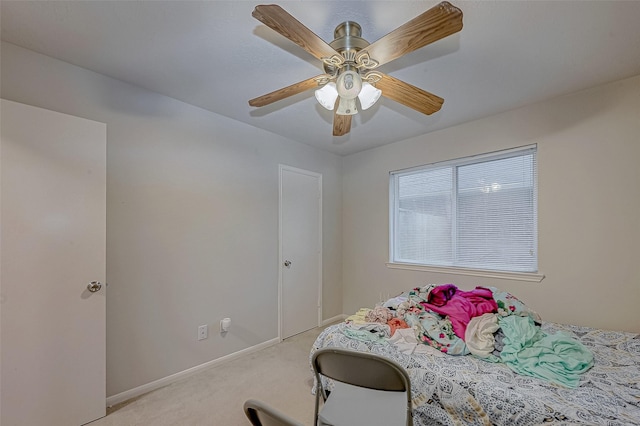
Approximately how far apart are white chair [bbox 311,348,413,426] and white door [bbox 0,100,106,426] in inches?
66.6

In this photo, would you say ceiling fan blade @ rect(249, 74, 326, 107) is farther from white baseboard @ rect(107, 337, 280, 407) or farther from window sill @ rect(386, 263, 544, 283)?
window sill @ rect(386, 263, 544, 283)

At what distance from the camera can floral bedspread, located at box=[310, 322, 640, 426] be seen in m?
1.23

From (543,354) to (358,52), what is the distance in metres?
2.01

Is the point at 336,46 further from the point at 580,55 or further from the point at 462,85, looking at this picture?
the point at 580,55

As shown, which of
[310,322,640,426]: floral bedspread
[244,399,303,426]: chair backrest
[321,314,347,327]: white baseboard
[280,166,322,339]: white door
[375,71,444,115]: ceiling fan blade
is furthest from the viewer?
[321,314,347,327]: white baseboard

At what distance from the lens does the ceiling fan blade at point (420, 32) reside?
42.2 inches

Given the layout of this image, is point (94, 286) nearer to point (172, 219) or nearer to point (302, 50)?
point (172, 219)

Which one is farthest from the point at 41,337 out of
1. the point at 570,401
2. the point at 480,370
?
the point at 570,401

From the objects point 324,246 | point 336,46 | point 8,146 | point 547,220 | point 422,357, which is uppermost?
point 336,46

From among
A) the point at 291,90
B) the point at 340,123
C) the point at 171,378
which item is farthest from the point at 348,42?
the point at 171,378

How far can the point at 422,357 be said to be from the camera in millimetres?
1708

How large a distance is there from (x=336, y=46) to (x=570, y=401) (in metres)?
2.12

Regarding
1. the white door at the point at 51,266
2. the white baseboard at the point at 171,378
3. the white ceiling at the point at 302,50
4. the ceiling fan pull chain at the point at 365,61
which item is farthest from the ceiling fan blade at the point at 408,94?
the white baseboard at the point at 171,378

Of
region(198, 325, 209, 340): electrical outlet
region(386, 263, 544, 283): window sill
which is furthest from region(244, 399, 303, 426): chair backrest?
region(386, 263, 544, 283): window sill
